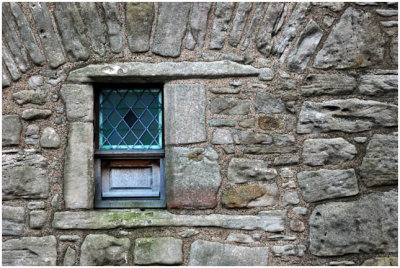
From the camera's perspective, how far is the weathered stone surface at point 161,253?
238cm

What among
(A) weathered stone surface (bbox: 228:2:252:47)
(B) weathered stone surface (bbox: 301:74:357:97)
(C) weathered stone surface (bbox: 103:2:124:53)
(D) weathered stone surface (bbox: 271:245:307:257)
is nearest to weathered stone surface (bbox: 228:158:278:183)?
(D) weathered stone surface (bbox: 271:245:307:257)

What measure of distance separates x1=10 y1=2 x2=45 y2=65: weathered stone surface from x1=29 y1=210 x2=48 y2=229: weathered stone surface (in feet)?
3.28

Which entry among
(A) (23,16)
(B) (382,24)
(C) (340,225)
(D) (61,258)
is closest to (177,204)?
(D) (61,258)

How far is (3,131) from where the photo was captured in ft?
8.03

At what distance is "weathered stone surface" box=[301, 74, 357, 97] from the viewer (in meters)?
2.44

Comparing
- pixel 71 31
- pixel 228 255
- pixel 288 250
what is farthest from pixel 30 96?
pixel 288 250

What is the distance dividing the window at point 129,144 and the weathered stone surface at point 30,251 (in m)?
0.39

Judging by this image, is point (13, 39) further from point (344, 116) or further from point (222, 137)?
point (344, 116)

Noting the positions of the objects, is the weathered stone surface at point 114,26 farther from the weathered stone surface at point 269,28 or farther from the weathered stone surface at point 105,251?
the weathered stone surface at point 105,251

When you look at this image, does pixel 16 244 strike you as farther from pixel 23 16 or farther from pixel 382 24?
pixel 382 24

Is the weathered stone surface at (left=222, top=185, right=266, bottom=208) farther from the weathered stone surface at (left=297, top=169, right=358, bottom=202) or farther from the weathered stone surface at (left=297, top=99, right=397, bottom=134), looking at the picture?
the weathered stone surface at (left=297, top=99, right=397, bottom=134)

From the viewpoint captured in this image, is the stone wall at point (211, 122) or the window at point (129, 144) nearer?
the stone wall at point (211, 122)

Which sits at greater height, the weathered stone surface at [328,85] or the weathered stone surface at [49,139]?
the weathered stone surface at [328,85]

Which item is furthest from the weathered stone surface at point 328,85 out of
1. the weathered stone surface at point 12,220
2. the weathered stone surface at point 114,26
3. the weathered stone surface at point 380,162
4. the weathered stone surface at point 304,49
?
the weathered stone surface at point 12,220
